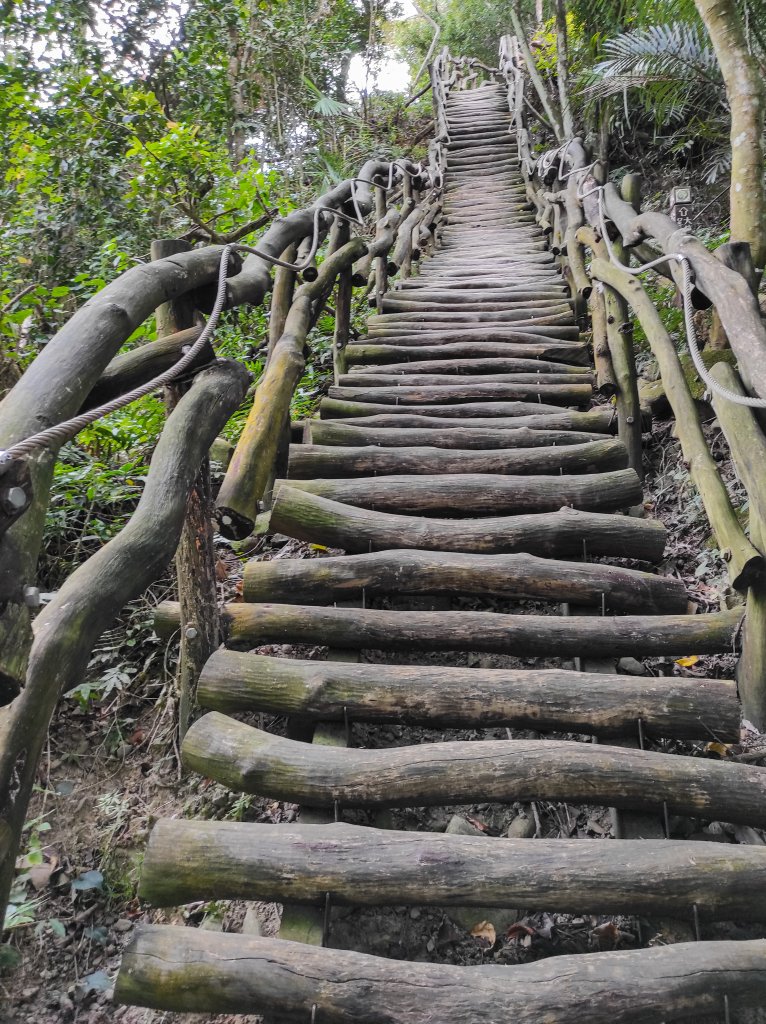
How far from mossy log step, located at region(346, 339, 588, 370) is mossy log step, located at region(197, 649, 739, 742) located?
9.57ft

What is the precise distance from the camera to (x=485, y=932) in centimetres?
180

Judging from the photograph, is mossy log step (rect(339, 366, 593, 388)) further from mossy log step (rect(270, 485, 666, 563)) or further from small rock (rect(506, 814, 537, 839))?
small rock (rect(506, 814, 537, 839))

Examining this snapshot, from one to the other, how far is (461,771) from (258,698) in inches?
26.2

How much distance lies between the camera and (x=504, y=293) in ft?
19.1

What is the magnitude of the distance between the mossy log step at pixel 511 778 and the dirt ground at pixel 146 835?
137 millimetres

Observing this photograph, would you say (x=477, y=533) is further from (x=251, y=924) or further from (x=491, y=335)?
(x=491, y=335)

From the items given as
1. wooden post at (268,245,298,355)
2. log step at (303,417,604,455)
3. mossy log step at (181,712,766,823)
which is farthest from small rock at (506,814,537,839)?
wooden post at (268,245,298,355)

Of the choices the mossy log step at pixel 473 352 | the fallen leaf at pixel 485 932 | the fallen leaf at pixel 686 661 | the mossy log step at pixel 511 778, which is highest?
the mossy log step at pixel 473 352

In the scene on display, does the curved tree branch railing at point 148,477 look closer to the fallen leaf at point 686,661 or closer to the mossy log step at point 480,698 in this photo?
the mossy log step at point 480,698

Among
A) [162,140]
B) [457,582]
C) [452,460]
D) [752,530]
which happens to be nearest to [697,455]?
[752,530]

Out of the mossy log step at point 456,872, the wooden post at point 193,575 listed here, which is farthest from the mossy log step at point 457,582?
the mossy log step at point 456,872

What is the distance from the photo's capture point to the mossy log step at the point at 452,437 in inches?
143

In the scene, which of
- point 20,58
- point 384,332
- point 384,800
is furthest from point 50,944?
point 20,58

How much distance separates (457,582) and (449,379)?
213 centimetres
